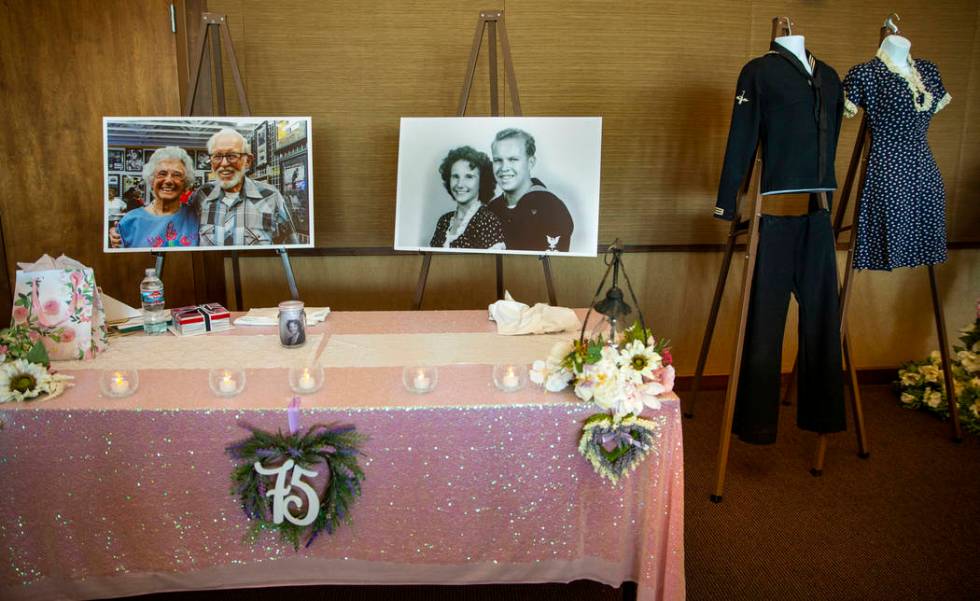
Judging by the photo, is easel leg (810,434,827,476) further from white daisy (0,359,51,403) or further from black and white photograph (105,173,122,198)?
black and white photograph (105,173,122,198)

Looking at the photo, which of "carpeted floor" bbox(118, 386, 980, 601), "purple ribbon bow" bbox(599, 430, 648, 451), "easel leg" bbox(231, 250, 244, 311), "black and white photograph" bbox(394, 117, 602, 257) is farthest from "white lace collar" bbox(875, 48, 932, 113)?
"easel leg" bbox(231, 250, 244, 311)

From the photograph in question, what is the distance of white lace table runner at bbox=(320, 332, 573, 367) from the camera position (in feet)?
5.65

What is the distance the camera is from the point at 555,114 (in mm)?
2904

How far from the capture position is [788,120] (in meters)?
2.05

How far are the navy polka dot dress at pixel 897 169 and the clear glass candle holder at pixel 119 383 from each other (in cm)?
247

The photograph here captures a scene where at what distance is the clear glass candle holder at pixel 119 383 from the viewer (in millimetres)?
1454

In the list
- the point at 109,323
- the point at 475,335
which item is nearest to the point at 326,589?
the point at 475,335

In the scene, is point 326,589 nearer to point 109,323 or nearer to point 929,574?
point 109,323

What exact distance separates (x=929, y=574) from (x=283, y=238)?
249cm

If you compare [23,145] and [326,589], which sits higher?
[23,145]

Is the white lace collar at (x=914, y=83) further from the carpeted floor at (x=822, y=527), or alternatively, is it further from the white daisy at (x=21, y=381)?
the white daisy at (x=21, y=381)

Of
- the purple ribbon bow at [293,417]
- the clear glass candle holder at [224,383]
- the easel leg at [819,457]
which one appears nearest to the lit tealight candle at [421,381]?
the purple ribbon bow at [293,417]

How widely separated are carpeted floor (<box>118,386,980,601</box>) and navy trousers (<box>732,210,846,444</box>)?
0.25 m

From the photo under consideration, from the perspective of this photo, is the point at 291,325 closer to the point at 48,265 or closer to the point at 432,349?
the point at 432,349
